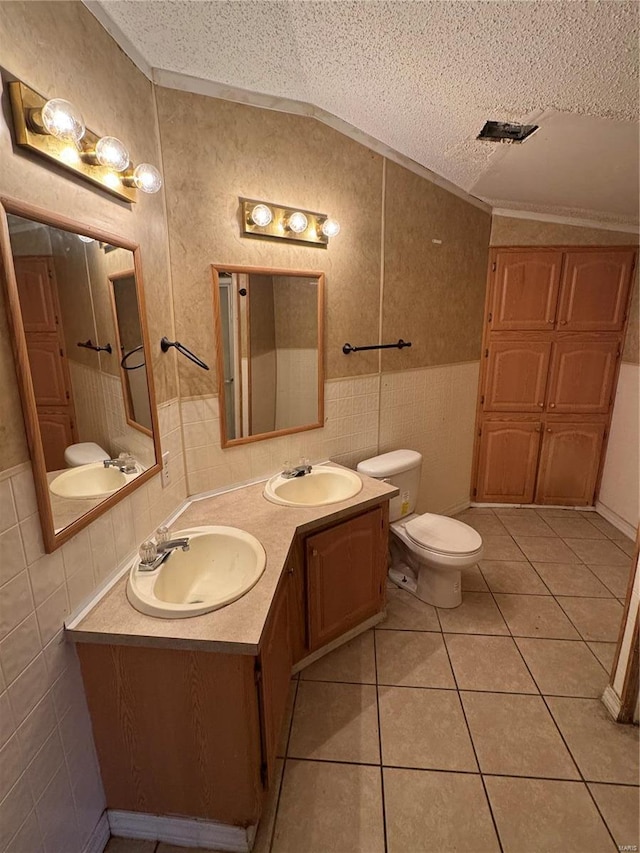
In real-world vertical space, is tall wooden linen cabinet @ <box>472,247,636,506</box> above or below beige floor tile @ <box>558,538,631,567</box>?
above

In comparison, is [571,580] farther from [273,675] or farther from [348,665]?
[273,675]

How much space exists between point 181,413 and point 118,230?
73 centimetres

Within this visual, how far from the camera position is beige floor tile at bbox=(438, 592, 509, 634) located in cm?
212

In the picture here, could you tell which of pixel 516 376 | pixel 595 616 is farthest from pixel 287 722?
pixel 516 376

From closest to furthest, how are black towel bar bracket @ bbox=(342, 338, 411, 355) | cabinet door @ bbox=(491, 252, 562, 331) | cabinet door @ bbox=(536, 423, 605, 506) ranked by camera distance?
black towel bar bracket @ bbox=(342, 338, 411, 355) → cabinet door @ bbox=(491, 252, 562, 331) → cabinet door @ bbox=(536, 423, 605, 506)

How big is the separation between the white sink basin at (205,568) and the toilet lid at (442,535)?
113 centimetres

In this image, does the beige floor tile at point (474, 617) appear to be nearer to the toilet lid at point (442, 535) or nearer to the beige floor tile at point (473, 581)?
the beige floor tile at point (473, 581)

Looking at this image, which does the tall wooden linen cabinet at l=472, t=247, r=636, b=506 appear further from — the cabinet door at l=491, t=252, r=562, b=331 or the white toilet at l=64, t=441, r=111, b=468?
the white toilet at l=64, t=441, r=111, b=468

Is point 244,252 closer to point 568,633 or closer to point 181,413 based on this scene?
point 181,413

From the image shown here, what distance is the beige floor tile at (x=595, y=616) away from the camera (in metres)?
2.08

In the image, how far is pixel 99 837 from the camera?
1.22m

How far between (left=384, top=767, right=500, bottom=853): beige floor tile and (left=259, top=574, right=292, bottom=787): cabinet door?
446mm

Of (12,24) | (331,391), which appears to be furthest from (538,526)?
(12,24)

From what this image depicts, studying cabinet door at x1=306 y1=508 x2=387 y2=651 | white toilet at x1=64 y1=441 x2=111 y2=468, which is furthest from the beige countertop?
white toilet at x1=64 y1=441 x2=111 y2=468
